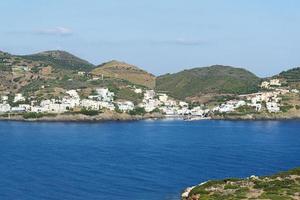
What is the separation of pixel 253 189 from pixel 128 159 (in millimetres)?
40910

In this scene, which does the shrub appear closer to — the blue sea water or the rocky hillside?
the blue sea water

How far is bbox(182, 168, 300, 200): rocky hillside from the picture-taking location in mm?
58812

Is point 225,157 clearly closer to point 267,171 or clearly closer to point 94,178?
point 267,171

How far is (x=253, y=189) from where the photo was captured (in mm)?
62875

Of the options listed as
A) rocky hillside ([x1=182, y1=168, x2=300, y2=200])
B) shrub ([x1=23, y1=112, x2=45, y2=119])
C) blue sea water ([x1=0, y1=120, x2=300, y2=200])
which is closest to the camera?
rocky hillside ([x1=182, y1=168, x2=300, y2=200])

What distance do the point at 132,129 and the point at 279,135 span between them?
42.6 meters

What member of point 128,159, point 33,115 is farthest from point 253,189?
point 33,115

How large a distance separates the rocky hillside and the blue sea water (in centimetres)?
539

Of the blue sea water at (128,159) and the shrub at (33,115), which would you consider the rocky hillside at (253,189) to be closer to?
the blue sea water at (128,159)

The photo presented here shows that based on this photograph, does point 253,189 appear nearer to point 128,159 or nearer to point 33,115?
point 128,159

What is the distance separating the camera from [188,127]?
586 ft

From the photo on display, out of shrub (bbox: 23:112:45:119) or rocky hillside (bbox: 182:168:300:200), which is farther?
shrub (bbox: 23:112:45:119)

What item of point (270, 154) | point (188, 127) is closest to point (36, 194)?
point (270, 154)

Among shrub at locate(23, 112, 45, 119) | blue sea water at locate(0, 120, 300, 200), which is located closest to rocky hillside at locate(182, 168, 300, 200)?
blue sea water at locate(0, 120, 300, 200)
